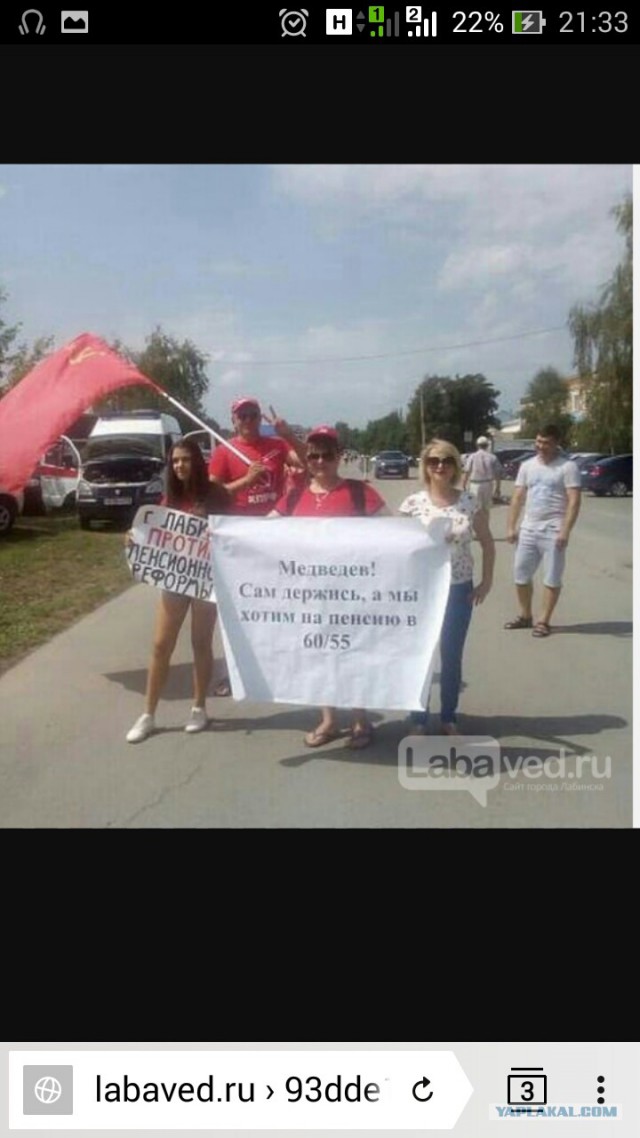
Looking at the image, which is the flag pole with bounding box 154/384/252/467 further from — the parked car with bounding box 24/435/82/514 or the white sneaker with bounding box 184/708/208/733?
the parked car with bounding box 24/435/82/514

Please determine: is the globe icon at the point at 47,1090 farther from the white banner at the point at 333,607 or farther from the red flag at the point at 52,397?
the red flag at the point at 52,397

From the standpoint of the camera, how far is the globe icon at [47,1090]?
5.75 feet

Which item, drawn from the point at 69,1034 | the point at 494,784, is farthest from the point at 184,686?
the point at 69,1034

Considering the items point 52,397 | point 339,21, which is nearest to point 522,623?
point 52,397

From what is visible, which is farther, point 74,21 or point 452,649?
point 452,649

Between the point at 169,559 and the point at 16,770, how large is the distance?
1.06 meters

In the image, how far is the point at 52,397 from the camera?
388cm

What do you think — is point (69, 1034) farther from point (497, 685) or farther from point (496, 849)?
point (497, 685)

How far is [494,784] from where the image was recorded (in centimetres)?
325

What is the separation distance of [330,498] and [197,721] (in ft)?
3.95

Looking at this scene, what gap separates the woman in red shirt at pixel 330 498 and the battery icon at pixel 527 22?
1771 mm

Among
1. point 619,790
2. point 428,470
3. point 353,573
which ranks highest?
point 428,470

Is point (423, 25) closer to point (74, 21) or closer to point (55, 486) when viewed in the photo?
point (74, 21)

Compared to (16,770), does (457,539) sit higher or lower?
higher
